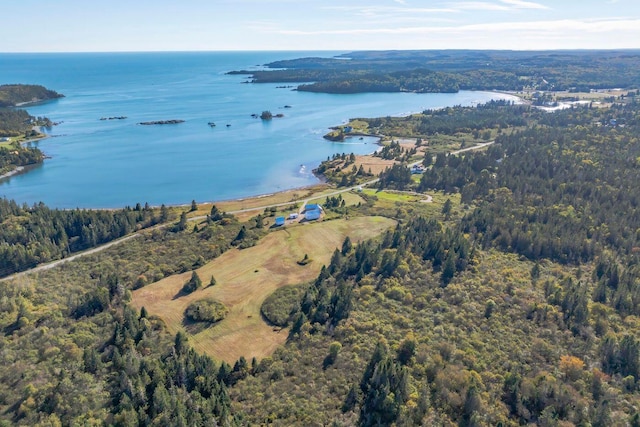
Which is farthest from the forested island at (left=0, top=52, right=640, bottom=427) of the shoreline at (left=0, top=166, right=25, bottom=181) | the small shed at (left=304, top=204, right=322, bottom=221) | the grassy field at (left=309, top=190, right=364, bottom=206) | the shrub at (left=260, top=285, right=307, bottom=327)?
the shoreline at (left=0, top=166, right=25, bottom=181)

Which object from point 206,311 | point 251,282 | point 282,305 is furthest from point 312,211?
point 206,311

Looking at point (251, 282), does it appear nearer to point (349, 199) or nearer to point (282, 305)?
point (282, 305)

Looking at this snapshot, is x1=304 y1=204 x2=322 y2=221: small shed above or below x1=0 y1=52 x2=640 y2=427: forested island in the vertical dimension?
above

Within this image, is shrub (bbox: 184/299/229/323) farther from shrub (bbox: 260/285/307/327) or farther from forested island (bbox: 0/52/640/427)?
shrub (bbox: 260/285/307/327)

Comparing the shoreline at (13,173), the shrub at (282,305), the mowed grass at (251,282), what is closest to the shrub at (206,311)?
the mowed grass at (251,282)

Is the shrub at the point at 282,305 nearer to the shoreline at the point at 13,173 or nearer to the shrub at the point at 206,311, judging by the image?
the shrub at the point at 206,311

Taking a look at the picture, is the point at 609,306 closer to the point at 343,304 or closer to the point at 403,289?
the point at 403,289
